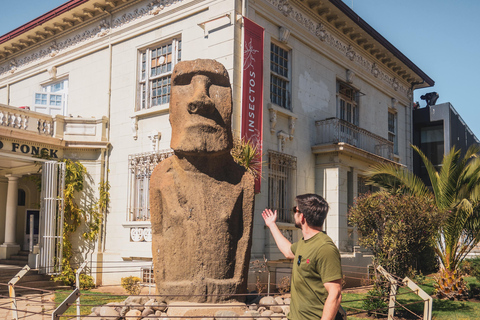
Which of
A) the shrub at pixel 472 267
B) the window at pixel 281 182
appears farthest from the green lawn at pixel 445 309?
the window at pixel 281 182

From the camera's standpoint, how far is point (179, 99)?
20.2 ft

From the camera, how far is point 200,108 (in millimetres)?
5902

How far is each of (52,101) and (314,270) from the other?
13857 mm

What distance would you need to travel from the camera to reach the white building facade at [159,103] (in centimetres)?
1207

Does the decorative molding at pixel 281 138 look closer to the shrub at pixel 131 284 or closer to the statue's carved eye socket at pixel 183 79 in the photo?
the shrub at pixel 131 284

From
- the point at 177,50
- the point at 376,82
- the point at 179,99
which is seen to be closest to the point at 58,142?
the point at 177,50

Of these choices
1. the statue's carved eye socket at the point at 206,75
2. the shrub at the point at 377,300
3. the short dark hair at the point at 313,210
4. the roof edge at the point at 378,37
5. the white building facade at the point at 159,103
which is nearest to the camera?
the short dark hair at the point at 313,210


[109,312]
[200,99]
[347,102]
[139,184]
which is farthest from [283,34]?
[109,312]

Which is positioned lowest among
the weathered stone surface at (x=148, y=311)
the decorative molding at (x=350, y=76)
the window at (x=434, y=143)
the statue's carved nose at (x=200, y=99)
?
the weathered stone surface at (x=148, y=311)

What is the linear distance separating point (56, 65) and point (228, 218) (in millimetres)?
11968

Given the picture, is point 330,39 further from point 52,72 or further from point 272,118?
point 52,72

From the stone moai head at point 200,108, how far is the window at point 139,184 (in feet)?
20.7

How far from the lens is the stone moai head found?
19.3 feet

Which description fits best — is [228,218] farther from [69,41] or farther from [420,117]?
[420,117]
